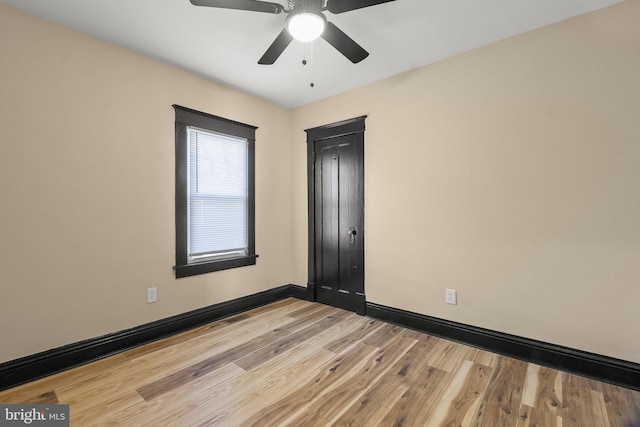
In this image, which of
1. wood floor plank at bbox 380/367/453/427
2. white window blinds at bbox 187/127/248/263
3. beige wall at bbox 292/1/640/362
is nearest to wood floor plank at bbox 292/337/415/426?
wood floor plank at bbox 380/367/453/427

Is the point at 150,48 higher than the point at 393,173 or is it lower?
higher

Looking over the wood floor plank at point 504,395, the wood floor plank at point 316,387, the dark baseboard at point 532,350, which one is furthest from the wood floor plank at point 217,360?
the wood floor plank at point 504,395

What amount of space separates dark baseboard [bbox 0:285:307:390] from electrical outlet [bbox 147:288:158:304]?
21 cm

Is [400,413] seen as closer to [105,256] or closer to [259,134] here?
[105,256]

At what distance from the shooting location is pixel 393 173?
3092 millimetres

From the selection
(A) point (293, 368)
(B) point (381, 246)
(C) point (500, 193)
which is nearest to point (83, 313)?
(A) point (293, 368)

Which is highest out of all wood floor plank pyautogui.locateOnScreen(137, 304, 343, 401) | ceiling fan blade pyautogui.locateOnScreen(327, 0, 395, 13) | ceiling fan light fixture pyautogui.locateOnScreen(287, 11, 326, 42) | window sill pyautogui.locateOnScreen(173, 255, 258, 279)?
ceiling fan blade pyautogui.locateOnScreen(327, 0, 395, 13)

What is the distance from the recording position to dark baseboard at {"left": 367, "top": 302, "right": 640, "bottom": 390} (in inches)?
77.7

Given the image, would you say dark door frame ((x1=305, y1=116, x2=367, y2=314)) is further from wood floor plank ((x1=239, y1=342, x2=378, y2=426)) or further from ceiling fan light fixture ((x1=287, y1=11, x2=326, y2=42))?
ceiling fan light fixture ((x1=287, y1=11, x2=326, y2=42))

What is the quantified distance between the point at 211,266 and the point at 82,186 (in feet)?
4.48

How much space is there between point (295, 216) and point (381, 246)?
4.54 ft

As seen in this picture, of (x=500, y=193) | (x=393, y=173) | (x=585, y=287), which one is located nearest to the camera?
(x=585, y=287)

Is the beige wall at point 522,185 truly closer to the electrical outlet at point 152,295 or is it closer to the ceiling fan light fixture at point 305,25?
the ceiling fan light fixture at point 305,25

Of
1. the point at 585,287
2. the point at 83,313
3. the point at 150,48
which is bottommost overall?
the point at 83,313
